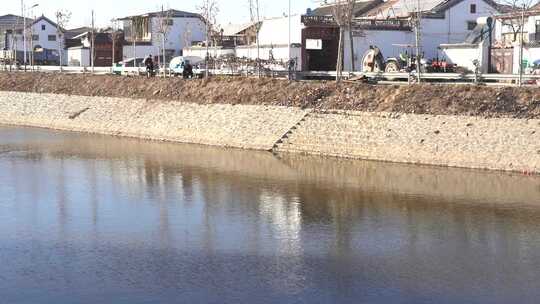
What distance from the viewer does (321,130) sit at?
40.0 m

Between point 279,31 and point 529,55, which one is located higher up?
point 279,31

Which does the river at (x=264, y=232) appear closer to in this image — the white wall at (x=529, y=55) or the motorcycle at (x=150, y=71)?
the white wall at (x=529, y=55)

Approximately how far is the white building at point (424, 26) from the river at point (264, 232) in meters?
20.5

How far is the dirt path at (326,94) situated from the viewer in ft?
118

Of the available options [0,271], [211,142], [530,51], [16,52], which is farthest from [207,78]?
[16,52]

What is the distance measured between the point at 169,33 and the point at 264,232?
2457 inches

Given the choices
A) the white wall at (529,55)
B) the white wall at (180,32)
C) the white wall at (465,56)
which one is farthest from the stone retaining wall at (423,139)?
the white wall at (180,32)

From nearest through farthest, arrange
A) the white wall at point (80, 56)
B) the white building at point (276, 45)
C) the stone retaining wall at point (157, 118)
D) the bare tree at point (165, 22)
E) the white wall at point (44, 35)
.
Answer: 1. the stone retaining wall at point (157, 118)
2. the white building at point (276, 45)
3. the bare tree at point (165, 22)
4. the white wall at point (80, 56)
5. the white wall at point (44, 35)

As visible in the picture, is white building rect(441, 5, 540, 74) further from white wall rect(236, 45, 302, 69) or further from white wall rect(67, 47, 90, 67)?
white wall rect(67, 47, 90, 67)

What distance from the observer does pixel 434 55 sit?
59312 mm

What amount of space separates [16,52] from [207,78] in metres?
45.9

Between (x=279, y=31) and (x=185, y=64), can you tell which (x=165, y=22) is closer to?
(x=279, y=31)

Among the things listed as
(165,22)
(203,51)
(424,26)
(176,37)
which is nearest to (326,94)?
(424,26)

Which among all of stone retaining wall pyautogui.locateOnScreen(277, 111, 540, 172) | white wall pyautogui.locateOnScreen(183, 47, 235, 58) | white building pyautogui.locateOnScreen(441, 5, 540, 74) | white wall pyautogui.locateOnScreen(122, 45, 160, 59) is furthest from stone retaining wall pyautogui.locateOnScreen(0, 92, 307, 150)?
white wall pyautogui.locateOnScreen(122, 45, 160, 59)
